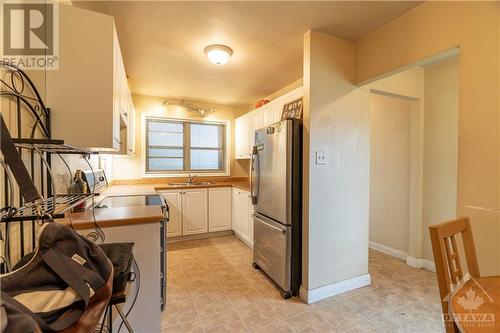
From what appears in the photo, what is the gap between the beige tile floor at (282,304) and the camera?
5.86ft

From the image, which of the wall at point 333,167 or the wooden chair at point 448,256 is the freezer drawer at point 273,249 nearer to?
the wall at point 333,167

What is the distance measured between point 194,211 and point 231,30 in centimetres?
270

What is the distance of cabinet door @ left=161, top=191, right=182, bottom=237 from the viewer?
361 centimetres

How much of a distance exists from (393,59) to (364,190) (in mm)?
1251

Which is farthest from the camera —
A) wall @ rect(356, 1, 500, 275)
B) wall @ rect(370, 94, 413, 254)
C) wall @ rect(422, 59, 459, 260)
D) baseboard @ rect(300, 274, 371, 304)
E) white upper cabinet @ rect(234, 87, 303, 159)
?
wall @ rect(370, 94, 413, 254)

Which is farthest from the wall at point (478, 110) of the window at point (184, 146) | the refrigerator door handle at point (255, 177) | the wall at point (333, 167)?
the window at point (184, 146)

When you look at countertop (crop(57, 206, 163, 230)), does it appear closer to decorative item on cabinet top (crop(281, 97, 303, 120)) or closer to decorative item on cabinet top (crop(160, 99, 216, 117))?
decorative item on cabinet top (crop(281, 97, 303, 120))

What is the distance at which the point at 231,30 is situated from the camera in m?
2.04

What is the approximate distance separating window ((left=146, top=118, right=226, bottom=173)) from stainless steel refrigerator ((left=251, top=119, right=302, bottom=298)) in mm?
2258

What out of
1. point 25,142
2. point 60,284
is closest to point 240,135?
point 25,142

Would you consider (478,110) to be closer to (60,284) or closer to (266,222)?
(266,222)

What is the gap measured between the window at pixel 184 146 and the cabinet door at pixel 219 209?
0.76m

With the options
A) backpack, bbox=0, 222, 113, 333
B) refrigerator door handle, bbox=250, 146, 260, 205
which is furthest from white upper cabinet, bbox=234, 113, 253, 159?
backpack, bbox=0, 222, 113, 333

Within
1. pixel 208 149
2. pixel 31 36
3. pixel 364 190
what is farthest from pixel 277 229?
pixel 208 149
